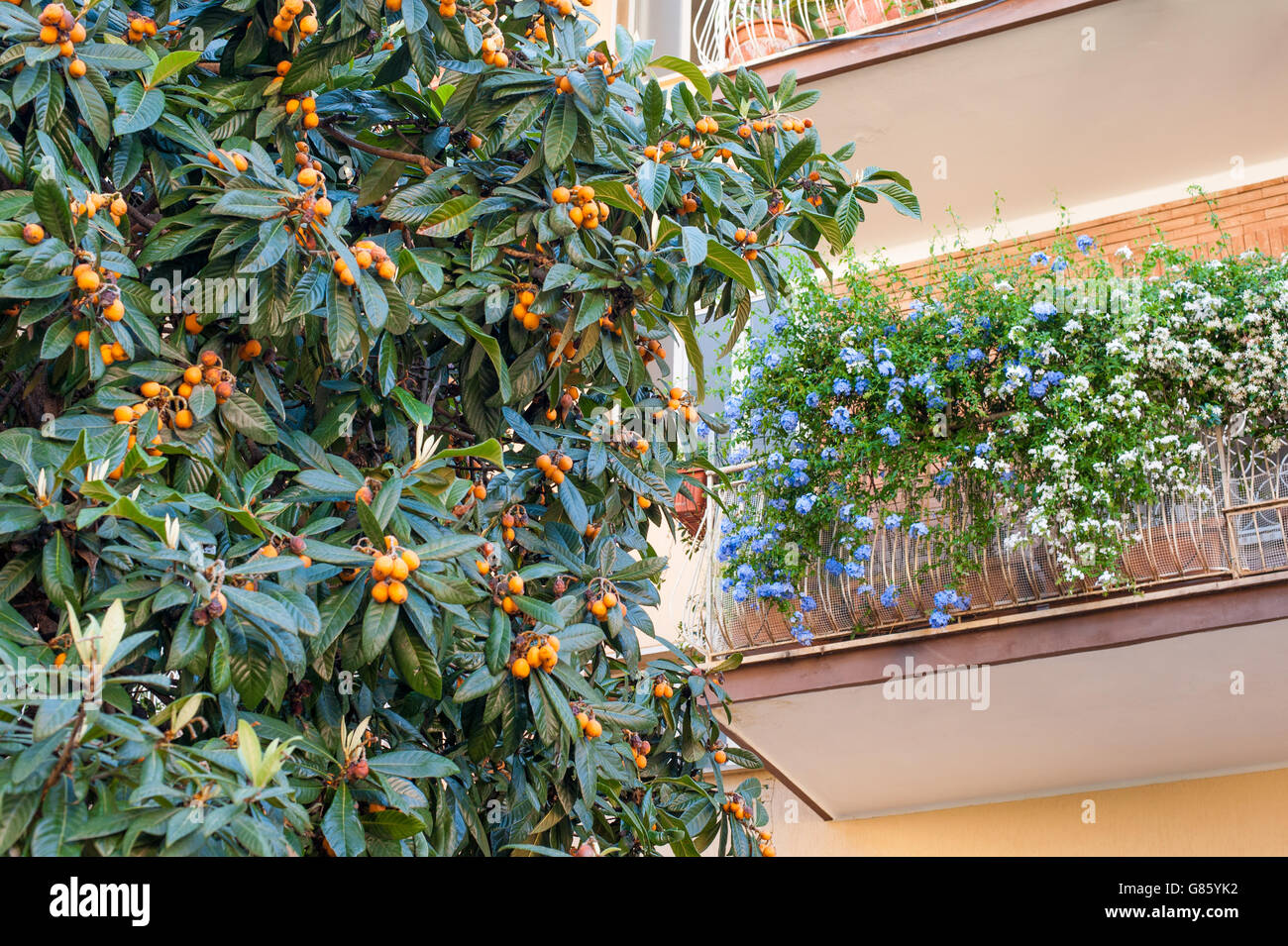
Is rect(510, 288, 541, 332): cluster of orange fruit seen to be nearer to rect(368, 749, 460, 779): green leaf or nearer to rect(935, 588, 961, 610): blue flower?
rect(368, 749, 460, 779): green leaf

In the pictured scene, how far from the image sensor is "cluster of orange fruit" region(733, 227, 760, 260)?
3672mm

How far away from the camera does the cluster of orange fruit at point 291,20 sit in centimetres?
305

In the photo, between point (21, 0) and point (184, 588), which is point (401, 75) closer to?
point (21, 0)

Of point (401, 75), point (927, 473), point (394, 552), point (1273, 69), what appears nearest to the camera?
point (394, 552)

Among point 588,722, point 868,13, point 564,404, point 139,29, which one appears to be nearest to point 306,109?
point 139,29

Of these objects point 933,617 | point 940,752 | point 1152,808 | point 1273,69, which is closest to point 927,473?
point 933,617

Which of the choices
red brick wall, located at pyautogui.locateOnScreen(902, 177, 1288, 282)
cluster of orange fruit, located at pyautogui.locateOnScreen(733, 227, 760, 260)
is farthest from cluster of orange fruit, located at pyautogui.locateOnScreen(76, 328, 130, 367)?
red brick wall, located at pyautogui.locateOnScreen(902, 177, 1288, 282)

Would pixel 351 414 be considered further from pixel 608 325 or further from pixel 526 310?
pixel 608 325

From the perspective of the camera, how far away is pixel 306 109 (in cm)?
324

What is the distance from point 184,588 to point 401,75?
5.30 feet

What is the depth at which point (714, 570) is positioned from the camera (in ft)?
23.1

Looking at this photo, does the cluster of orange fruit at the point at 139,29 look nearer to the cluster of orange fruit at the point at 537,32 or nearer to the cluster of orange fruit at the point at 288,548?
the cluster of orange fruit at the point at 537,32

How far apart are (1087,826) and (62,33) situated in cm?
673

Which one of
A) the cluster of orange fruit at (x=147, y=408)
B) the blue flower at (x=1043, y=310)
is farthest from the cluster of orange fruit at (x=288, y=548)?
the blue flower at (x=1043, y=310)
